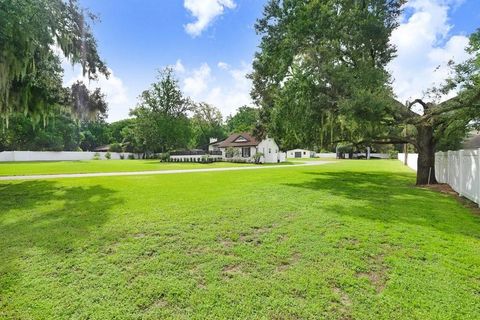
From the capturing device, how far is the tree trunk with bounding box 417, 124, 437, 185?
12.8 metres

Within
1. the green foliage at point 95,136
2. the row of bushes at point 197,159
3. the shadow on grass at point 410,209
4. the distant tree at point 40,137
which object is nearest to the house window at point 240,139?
the row of bushes at point 197,159

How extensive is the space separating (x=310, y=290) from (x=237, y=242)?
1.73 meters

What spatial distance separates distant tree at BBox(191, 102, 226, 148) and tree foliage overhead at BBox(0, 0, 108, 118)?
147ft

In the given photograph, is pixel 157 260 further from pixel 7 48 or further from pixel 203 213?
pixel 7 48

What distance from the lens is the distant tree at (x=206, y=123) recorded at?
5709cm

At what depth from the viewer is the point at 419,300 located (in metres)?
3.27

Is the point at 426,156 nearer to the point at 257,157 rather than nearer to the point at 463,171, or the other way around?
the point at 463,171

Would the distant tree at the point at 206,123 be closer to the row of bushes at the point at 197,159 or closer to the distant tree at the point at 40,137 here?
the row of bushes at the point at 197,159

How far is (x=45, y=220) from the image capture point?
244 inches

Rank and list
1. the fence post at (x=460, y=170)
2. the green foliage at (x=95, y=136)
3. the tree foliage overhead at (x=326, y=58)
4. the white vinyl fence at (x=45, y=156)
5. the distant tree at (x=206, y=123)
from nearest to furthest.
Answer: the fence post at (x=460, y=170) → the tree foliage overhead at (x=326, y=58) → the white vinyl fence at (x=45, y=156) → the distant tree at (x=206, y=123) → the green foliage at (x=95, y=136)

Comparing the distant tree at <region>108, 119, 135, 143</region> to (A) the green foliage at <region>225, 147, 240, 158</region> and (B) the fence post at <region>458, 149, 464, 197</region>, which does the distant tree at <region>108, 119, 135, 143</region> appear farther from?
(B) the fence post at <region>458, 149, 464, 197</region>

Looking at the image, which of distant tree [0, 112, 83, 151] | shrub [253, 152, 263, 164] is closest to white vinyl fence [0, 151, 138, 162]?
distant tree [0, 112, 83, 151]

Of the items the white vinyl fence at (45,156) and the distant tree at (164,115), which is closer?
the white vinyl fence at (45,156)

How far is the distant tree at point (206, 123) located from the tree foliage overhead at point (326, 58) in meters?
43.4
